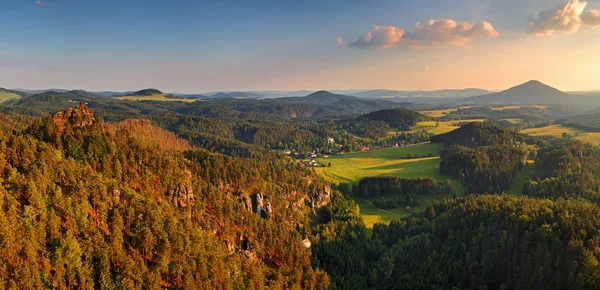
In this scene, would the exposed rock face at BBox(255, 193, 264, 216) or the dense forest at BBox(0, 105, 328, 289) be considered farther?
the exposed rock face at BBox(255, 193, 264, 216)

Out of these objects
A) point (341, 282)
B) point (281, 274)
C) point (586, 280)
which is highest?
point (586, 280)

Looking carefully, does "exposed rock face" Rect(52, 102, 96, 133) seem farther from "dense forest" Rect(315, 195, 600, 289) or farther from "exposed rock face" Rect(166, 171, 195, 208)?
"dense forest" Rect(315, 195, 600, 289)

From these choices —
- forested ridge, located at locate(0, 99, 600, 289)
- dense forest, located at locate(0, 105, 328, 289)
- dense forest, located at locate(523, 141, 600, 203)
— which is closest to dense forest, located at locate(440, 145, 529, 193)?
dense forest, located at locate(523, 141, 600, 203)

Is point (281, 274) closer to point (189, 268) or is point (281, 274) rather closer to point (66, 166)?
point (189, 268)

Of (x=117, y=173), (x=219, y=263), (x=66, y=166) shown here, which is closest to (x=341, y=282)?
(x=219, y=263)

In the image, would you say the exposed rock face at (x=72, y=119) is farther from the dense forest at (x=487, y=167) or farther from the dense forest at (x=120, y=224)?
the dense forest at (x=487, y=167)

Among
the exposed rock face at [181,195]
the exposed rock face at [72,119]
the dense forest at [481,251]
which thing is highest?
the exposed rock face at [72,119]

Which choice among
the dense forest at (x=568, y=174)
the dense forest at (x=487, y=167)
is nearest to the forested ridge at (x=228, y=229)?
the dense forest at (x=568, y=174)

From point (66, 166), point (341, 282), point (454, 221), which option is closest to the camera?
point (66, 166)
